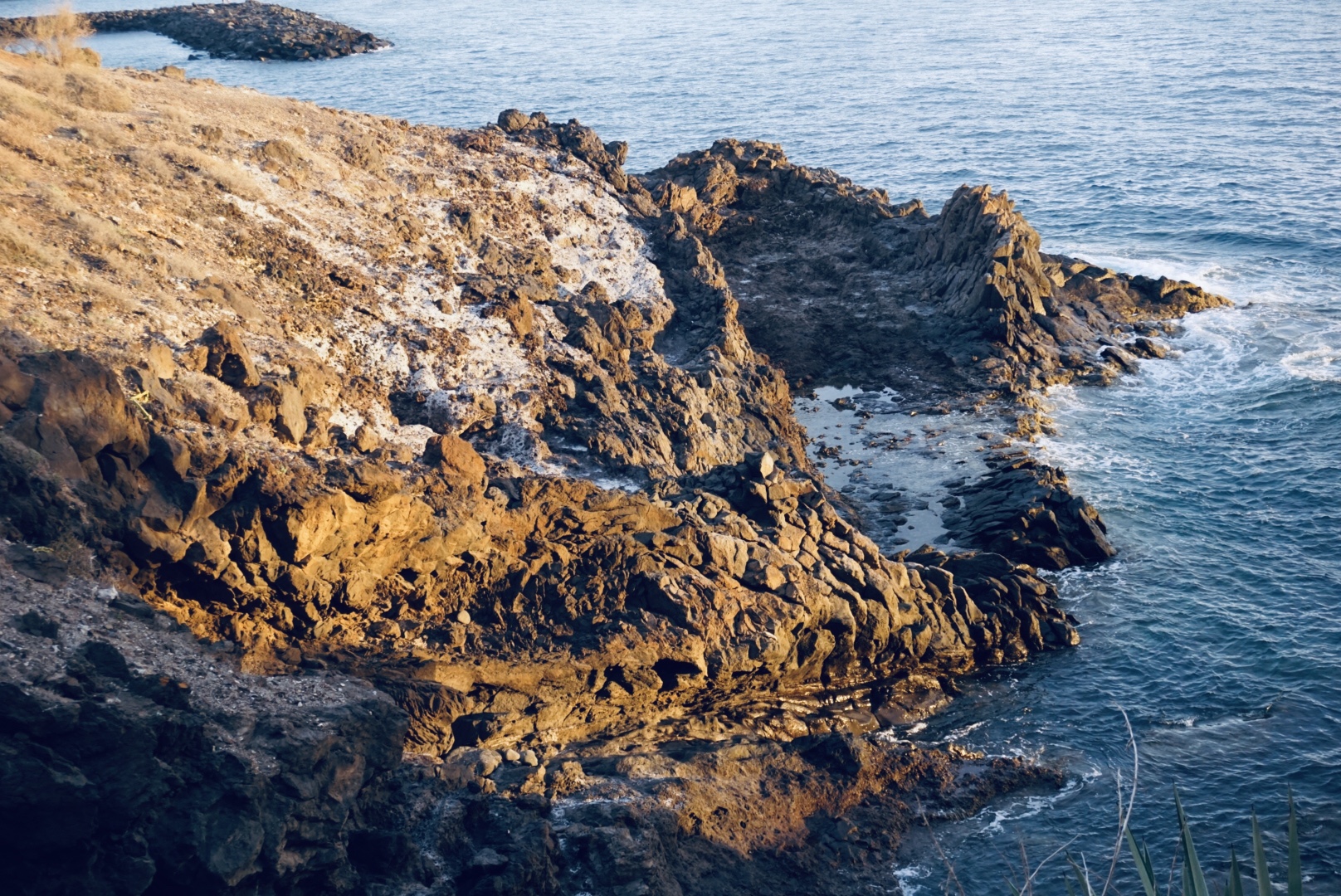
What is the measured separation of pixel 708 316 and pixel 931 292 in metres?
11.8

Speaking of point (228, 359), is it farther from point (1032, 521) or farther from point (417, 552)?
point (1032, 521)

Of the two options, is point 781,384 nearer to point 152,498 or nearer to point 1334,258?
point 152,498

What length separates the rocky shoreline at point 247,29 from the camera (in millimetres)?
109812

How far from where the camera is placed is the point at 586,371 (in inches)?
1442

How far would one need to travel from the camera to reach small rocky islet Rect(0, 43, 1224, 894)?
19797mm

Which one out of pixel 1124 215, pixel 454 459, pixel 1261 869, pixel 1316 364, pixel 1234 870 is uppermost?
pixel 1124 215

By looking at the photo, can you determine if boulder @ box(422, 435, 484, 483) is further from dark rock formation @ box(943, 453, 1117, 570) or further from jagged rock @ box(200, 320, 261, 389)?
dark rock formation @ box(943, 453, 1117, 570)

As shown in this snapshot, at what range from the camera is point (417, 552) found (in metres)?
25.9

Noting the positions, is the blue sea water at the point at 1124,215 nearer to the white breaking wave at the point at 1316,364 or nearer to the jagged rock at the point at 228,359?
the white breaking wave at the point at 1316,364

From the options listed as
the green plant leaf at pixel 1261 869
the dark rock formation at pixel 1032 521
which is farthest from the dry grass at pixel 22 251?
the green plant leaf at pixel 1261 869

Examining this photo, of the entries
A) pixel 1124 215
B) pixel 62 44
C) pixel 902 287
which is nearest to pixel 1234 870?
pixel 902 287

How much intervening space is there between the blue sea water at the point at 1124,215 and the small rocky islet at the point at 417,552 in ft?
7.26

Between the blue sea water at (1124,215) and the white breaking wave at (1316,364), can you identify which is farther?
the white breaking wave at (1316,364)

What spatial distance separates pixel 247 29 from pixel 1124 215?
289 ft
